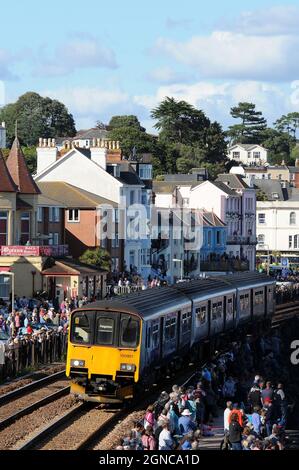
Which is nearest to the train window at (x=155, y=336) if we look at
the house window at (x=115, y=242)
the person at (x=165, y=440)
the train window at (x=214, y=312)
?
the person at (x=165, y=440)

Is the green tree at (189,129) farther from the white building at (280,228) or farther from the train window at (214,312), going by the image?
the train window at (214,312)

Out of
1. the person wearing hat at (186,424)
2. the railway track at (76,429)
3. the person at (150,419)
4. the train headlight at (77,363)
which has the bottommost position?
the railway track at (76,429)

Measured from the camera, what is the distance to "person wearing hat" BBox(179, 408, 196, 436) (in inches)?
1130

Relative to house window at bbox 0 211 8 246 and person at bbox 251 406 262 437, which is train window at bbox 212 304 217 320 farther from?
house window at bbox 0 211 8 246

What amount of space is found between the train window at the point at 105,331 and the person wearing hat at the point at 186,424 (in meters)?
6.53

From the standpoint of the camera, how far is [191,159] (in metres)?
162

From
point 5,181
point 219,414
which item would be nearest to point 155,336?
point 219,414

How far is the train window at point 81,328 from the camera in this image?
117ft

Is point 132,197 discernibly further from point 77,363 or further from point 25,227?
point 77,363

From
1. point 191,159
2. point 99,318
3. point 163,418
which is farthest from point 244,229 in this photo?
point 163,418

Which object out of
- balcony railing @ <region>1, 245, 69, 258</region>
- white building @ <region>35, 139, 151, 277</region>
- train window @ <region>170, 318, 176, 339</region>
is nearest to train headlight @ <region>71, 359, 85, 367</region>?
train window @ <region>170, 318, 176, 339</region>

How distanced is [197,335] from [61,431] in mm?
15249

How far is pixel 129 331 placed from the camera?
35500 millimetres

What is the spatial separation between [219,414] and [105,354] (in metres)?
3.60
